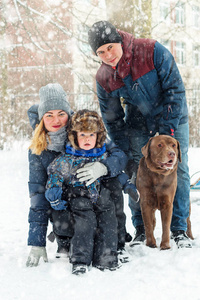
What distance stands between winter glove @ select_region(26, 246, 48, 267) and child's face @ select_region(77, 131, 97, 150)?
2.76 ft

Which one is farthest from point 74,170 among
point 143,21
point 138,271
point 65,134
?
Result: point 143,21

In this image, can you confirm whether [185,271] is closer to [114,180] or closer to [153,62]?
[114,180]

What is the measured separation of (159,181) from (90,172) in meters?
0.60

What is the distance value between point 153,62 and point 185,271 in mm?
1611

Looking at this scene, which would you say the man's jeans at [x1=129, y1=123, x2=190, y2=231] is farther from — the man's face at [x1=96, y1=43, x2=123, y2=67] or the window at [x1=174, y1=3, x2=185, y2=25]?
the window at [x1=174, y1=3, x2=185, y2=25]

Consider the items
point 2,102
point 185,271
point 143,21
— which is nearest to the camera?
point 185,271

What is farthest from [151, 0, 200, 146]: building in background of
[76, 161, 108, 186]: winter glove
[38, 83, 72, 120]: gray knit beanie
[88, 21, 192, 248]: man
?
[76, 161, 108, 186]: winter glove

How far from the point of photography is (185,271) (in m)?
2.39

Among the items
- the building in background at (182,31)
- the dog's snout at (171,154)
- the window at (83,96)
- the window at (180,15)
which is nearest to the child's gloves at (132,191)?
the dog's snout at (171,154)

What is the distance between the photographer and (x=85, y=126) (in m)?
2.73

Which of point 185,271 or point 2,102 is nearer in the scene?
point 185,271

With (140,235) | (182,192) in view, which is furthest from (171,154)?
(140,235)

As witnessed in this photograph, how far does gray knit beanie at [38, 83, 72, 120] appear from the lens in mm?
2846

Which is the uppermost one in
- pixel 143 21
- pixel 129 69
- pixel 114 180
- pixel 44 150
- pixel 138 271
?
pixel 143 21
